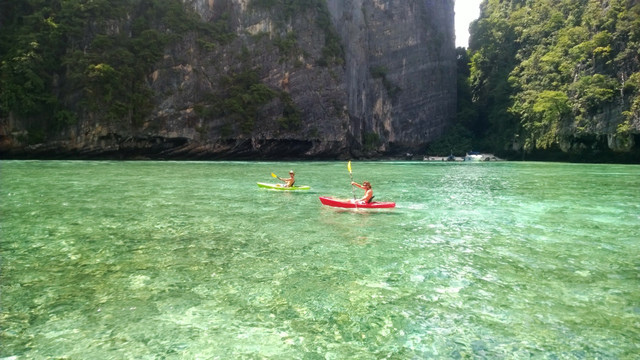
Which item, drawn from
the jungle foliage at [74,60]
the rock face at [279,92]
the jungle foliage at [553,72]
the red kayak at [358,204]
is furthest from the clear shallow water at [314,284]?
the jungle foliage at [553,72]

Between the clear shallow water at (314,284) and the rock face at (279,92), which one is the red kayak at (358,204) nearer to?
the clear shallow water at (314,284)

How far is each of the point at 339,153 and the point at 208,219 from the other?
149 feet

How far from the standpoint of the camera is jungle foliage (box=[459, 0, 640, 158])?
43656 mm

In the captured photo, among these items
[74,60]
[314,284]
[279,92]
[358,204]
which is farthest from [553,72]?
[314,284]

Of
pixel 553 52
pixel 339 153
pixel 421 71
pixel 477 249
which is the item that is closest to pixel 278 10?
pixel 339 153

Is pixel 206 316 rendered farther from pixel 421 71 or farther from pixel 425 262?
pixel 421 71

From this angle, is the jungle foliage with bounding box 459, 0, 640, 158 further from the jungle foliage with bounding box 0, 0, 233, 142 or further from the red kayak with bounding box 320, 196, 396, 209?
the jungle foliage with bounding box 0, 0, 233, 142

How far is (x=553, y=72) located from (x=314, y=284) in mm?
58499

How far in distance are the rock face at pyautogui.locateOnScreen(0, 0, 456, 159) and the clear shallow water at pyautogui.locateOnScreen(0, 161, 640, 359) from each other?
33220 millimetres

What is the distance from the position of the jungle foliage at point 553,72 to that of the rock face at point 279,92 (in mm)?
13888

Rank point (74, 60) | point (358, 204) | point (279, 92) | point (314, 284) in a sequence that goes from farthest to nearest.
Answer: point (279, 92) → point (74, 60) → point (358, 204) → point (314, 284)

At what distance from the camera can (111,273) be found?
6.38 meters

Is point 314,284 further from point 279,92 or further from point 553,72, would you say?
point 553,72

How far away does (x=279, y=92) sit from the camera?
4972 centimetres
